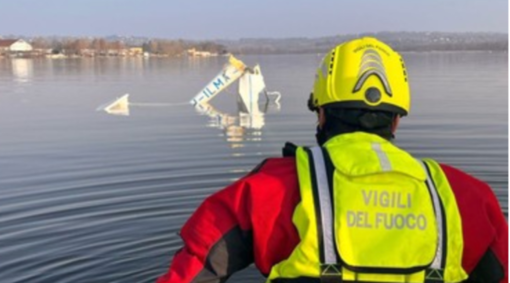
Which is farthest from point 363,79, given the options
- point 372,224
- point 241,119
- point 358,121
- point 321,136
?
point 241,119

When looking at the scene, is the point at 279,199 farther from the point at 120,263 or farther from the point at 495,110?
the point at 495,110

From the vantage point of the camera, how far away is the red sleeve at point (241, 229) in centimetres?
237

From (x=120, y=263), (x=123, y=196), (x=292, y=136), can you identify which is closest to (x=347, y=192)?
(x=120, y=263)

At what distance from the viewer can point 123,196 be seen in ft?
34.7

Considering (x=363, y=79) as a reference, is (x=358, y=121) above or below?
below

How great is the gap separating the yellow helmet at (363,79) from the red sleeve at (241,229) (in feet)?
1.16

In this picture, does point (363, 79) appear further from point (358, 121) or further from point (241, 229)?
point (241, 229)

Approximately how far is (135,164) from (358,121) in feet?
35.9

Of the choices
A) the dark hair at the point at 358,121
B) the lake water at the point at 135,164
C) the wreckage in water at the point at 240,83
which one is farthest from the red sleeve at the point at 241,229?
the wreckage in water at the point at 240,83

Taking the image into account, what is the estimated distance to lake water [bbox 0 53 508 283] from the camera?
26.1ft

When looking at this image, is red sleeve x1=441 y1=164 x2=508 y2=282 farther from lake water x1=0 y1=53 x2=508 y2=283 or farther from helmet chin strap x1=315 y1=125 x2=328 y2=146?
lake water x1=0 y1=53 x2=508 y2=283

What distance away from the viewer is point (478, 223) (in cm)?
243

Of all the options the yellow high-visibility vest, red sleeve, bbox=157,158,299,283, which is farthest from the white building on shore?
the yellow high-visibility vest

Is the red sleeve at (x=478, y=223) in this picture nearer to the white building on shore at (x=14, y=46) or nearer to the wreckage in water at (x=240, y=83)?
the wreckage in water at (x=240, y=83)
